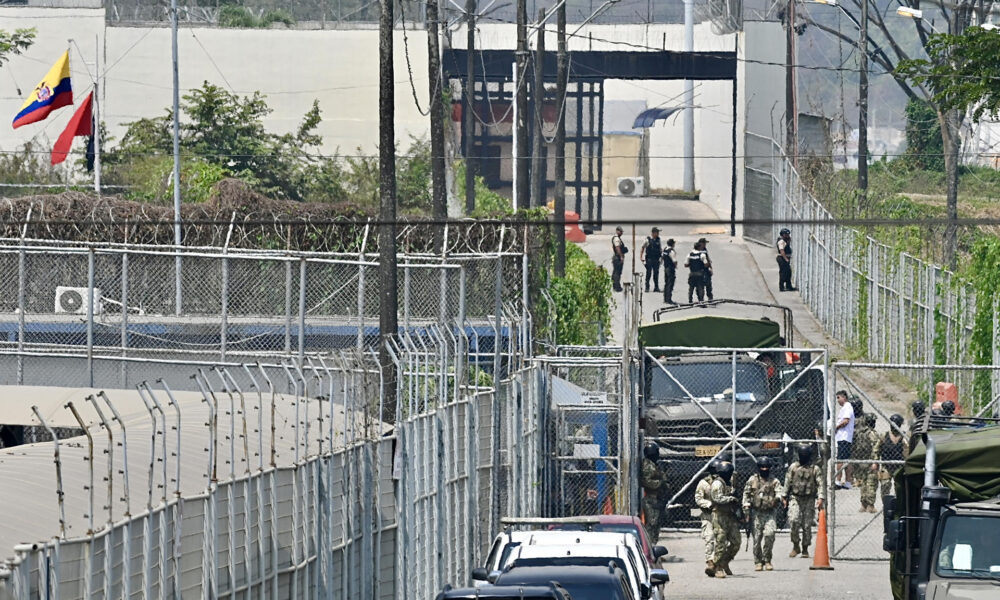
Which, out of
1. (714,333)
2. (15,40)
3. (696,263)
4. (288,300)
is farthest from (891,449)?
(15,40)

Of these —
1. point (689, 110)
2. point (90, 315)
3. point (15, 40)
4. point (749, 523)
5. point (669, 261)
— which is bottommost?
point (749, 523)

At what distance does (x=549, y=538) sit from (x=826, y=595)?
5.24 metres

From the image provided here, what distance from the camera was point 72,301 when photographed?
23.3 m

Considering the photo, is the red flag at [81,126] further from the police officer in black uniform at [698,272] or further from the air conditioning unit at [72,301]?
the police officer in black uniform at [698,272]

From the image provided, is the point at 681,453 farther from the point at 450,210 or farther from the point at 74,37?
the point at 74,37

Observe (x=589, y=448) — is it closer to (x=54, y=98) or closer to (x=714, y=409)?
(x=714, y=409)

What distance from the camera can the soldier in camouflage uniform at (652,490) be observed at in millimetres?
20016

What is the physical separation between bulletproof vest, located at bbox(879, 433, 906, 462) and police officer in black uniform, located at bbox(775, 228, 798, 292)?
2044cm

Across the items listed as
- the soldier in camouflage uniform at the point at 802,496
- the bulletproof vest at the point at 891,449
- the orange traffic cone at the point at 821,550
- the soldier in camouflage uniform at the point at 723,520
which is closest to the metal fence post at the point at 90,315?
the soldier in camouflage uniform at the point at 723,520

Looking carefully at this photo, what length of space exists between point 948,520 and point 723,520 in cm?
603

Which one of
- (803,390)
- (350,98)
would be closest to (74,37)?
(350,98)

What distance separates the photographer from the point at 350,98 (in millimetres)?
53094

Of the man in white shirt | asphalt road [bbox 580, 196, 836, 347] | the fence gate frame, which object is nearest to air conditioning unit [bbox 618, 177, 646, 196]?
asphalt road [bbox 580, 196, 836, 347]

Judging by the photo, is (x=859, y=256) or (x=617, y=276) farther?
(x=617, y=276)
